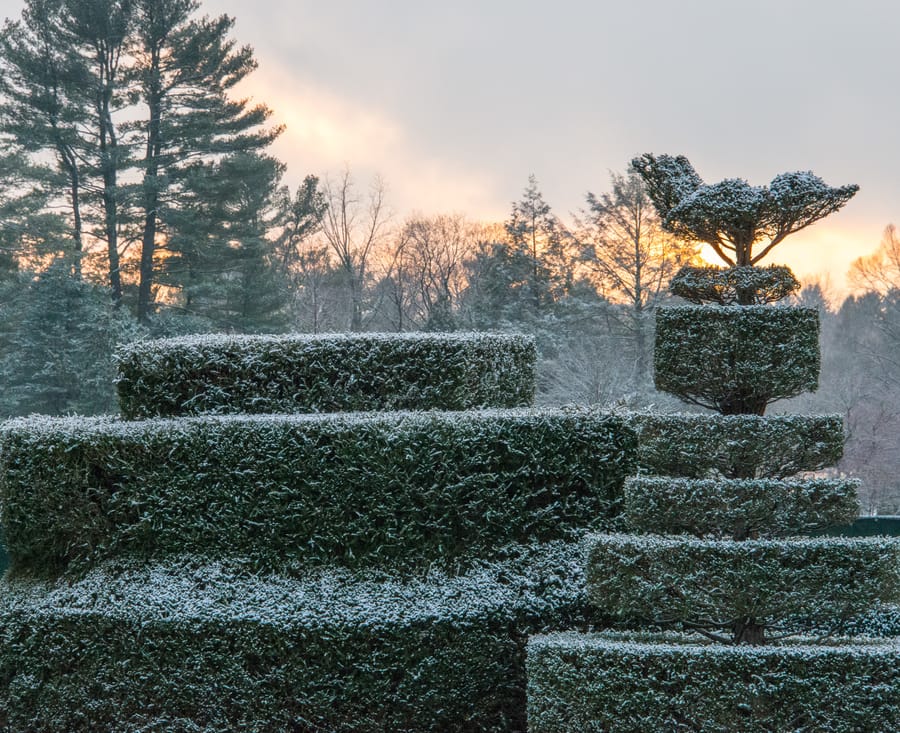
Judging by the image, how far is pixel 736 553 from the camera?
4691 millimetres

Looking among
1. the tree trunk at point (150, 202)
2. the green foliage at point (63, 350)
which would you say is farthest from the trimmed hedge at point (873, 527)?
the tree trunk at point (150, 202)

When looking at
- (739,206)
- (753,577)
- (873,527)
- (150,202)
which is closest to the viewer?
(753,577)

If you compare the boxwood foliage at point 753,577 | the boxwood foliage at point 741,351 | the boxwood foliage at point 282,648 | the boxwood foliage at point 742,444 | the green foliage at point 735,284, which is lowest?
the boxwood foliage at point 282,648

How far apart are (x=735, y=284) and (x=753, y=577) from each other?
1686 mm

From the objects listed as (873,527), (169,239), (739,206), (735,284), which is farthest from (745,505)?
(169,239)

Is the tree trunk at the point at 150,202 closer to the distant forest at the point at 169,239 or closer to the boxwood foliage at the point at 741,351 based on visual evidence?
the distant forest at the point at 169,239

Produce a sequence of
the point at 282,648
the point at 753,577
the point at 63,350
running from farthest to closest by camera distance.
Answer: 1. the point at 63,350
2. the point at 282,648
3. the point at 753,577

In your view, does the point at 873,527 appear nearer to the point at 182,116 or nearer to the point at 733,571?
the point at 733,571

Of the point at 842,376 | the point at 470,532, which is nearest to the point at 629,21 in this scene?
the point at 470,532

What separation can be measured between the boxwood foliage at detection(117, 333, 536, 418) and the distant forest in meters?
14.0

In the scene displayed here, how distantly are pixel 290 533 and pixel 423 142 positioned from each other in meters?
13.5

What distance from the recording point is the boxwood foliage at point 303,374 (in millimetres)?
7020

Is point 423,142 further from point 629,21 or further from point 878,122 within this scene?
point 878,122

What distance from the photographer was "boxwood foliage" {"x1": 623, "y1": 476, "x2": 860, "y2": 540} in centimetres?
482
